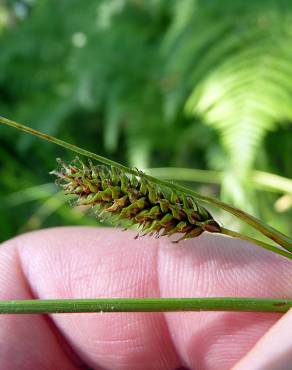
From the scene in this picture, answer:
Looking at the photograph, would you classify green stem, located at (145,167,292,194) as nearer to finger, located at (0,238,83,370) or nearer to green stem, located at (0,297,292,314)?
finger, located at (0,238,83,370)

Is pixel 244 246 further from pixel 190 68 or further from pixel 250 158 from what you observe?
pixel 190 68

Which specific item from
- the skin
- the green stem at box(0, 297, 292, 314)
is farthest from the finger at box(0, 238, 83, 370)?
the green stem at box(0, 297, 292, 314)

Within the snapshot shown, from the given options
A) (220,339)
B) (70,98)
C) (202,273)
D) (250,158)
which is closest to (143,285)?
(202,273)

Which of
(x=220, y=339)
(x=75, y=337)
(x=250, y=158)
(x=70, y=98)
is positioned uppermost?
(x=70, y=98)

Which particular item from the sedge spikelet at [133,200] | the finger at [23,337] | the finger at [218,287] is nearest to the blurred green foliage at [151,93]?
the finger at [218,287]

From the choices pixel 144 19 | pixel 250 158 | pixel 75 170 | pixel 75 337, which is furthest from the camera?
pixel 144 19

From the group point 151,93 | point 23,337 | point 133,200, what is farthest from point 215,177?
point 133,200
